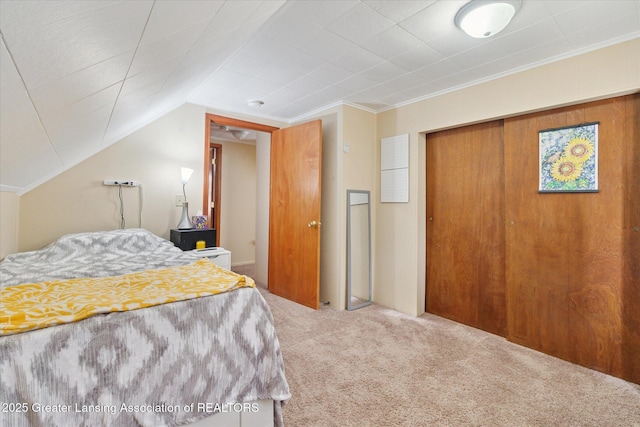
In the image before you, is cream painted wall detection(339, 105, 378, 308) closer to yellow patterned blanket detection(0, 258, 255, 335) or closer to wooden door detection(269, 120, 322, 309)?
wooden door detection(269, 120, 322, 309)

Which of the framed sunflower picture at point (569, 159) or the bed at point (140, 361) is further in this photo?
the framed sunflower picture at point (569, 159)

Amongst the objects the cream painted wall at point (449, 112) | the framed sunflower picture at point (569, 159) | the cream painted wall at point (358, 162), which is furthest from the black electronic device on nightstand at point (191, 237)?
the framed sunflower picture at point (569, 159)

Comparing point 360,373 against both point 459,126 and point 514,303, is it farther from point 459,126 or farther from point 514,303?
point 459,126

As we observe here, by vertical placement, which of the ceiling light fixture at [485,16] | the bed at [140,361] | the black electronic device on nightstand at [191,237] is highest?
the ceiling light fixture at [485,16]

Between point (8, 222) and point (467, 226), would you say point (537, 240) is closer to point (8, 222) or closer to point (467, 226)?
point (467, 226)

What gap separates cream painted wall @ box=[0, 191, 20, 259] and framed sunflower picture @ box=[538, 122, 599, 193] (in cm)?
392

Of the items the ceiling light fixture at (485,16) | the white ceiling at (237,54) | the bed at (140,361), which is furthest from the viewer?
the ceiling light fixture at (485,16)

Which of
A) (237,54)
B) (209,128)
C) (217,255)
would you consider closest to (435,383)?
(217,255)

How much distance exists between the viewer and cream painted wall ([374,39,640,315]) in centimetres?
201

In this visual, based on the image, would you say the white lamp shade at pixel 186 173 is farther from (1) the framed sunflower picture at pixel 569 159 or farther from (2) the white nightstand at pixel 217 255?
(1) the framed sunflower picture at pixel 569 159

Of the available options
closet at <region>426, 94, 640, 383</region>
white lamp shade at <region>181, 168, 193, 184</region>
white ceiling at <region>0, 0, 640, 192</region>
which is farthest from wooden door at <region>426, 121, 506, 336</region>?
white lamp shade at <region>181, 168, 193, 184</region>

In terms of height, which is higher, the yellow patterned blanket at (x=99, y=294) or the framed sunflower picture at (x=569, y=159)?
the framed sunflower picture at (x=569, y=159)

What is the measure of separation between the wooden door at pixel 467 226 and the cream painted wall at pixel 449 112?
0.13 metres

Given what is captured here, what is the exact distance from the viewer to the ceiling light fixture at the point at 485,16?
157 cm
